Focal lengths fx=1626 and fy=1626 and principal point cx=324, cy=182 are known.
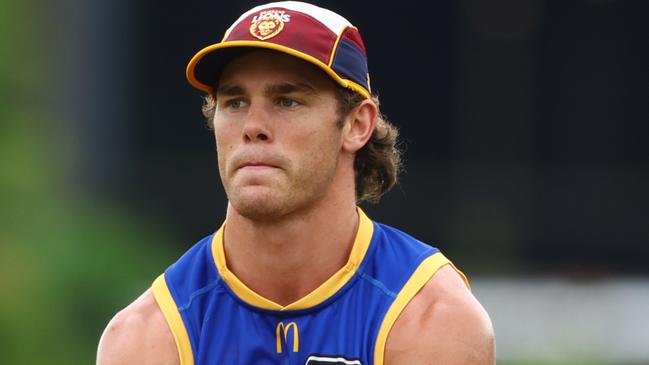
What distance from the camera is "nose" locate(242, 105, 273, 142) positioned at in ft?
19.9

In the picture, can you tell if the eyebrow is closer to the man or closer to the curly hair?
the man

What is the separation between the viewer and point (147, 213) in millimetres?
14695

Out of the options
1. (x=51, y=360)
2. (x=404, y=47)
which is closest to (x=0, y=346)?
(x=51, y=360)

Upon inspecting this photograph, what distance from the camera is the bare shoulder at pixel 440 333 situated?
613cm

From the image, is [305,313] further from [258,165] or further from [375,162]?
[375,162]

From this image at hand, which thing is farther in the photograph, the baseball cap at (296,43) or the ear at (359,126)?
the ear at (359,126)

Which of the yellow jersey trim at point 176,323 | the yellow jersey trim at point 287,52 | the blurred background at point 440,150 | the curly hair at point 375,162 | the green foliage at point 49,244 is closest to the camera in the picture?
the yellow jersey trim at point 287,52

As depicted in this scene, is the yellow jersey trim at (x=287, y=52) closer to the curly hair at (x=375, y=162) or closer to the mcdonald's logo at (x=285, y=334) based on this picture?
the curly hair at (x=375, y=162)

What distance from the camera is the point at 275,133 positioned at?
6.10 meters

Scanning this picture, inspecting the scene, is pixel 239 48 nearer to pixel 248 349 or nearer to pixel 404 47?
pixel 248 349

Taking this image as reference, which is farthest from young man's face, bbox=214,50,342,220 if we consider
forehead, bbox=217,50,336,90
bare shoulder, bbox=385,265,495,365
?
bare shoulder, bbox=385,265,495,365

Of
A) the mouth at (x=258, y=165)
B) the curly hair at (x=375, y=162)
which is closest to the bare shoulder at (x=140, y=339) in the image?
the mouth at (x=258, y=165)

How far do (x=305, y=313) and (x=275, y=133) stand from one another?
29.0 inches

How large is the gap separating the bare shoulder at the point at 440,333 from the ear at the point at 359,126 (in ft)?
2.09
